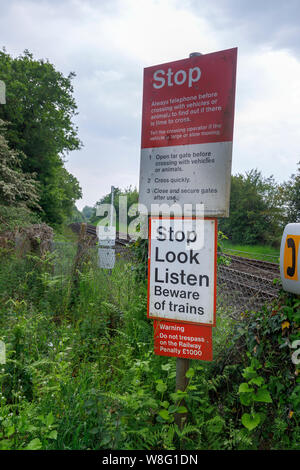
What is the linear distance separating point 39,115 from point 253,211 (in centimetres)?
2155

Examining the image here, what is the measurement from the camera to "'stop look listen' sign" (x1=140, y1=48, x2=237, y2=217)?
2.63m

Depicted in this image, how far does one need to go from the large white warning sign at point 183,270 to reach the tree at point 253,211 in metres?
28.5

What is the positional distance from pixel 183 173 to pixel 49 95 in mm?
27867

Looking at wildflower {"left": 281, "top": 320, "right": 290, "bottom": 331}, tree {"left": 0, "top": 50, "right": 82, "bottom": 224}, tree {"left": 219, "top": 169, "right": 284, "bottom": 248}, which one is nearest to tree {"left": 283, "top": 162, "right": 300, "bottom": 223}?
tree {"left": 219, "top": 169, "right": 284, "bottom": 248}

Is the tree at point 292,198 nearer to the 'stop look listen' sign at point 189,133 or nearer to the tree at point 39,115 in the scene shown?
the tree at point 39,115

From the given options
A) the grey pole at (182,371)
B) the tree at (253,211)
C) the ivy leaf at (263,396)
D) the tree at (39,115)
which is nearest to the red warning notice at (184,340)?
the grey pole at (182,371)

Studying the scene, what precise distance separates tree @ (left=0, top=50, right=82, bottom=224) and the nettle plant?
24297mm

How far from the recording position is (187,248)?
8.95ft

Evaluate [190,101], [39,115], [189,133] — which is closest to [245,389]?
[189,133]

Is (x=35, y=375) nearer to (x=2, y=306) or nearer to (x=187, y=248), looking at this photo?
(x=187, y=248)

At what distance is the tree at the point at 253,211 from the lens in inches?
1238

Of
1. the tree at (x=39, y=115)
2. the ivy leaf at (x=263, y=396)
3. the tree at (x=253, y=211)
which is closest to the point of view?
the ivy leaf at (x=263, y=396)

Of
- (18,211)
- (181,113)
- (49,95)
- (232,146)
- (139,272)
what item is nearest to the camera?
(232,146)
